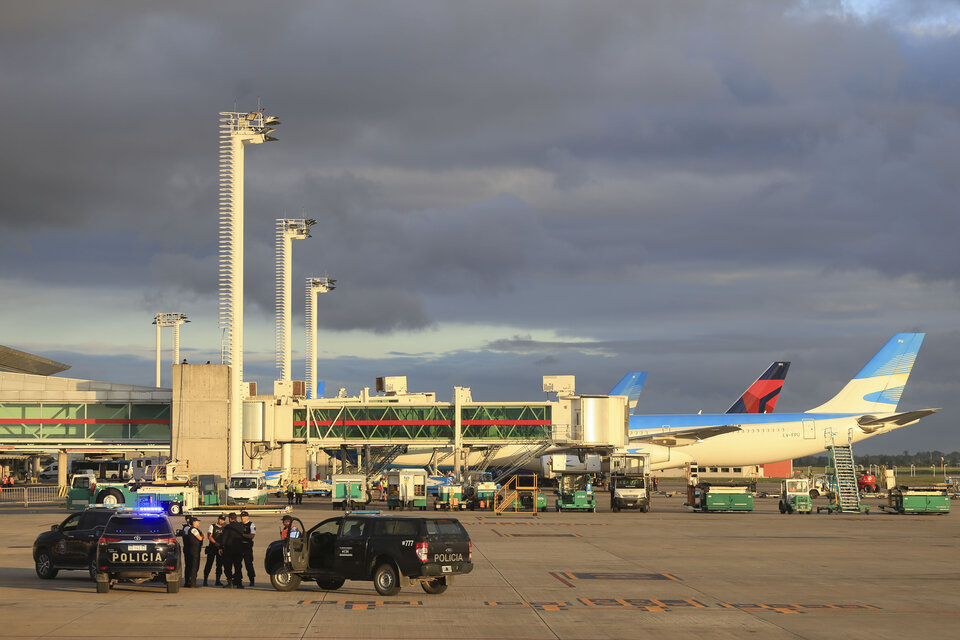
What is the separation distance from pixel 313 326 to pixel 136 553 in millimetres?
98323

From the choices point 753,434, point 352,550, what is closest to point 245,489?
point 352,550

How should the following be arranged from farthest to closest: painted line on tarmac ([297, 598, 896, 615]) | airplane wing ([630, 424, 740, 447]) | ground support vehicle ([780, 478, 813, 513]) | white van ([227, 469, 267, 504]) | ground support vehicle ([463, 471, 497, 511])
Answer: airplane wing ([630, 424, 740, 447]), ground support vehicle ([463, 471, 497, 511]), ground support vehicle ([780, 478, 813, 513]), white van ([227, 469, 267, 504]), painted line on tarmac ([297, 598, 896, 615])

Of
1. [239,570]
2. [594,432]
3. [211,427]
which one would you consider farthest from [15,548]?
[594,432]

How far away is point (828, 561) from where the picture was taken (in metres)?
33.1

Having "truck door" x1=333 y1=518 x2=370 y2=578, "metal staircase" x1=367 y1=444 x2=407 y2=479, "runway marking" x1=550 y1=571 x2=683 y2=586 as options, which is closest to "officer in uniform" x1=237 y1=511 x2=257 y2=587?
"truck door" x1=333 y1=518 x2=370 y2=578

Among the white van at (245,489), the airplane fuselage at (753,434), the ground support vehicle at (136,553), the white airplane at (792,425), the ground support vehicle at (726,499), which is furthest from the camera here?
the airplane fuselage at (753,434)

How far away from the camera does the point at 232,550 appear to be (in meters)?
25.7

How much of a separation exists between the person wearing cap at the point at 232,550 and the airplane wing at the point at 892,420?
85257 millimetres

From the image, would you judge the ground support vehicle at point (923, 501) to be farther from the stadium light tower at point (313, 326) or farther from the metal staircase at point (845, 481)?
the stadium light tower at point (313, 326)

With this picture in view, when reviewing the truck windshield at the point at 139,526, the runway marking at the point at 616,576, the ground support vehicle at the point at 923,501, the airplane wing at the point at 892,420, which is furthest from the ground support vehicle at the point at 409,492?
the airplane wing at the point at 892,420

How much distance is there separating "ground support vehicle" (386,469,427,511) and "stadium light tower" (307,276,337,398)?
52.7 meters

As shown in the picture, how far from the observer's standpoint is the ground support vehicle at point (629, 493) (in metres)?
62.4

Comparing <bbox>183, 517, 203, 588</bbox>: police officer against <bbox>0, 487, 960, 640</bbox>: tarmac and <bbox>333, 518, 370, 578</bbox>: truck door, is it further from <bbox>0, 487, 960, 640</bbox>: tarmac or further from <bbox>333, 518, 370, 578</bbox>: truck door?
<bbox>333, 518, 370, 578</bbox>: truck door

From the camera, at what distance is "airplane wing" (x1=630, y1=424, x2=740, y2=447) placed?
102 m
